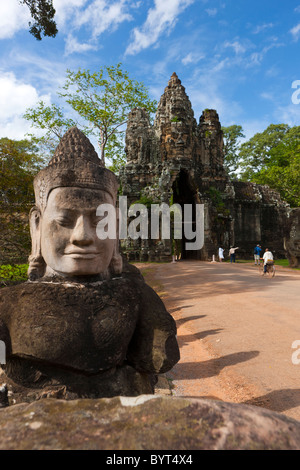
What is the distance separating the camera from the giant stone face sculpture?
6.17 ft

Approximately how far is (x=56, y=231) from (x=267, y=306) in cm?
621

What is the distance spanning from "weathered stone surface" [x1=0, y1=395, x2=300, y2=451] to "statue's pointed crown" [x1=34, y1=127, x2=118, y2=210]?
147cm

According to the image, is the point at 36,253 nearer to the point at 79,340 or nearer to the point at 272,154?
the point at 79,340

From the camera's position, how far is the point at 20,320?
1.91 metres

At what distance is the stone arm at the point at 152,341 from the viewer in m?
2.12

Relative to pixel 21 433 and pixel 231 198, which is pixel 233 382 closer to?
pixel 21 433

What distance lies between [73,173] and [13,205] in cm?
545

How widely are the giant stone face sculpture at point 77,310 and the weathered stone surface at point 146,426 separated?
0.72 meters

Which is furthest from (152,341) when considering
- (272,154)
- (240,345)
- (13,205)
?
(272,154)

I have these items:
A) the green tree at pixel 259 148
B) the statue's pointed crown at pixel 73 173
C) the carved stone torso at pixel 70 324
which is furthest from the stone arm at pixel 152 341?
the green tree at pixel 259 148

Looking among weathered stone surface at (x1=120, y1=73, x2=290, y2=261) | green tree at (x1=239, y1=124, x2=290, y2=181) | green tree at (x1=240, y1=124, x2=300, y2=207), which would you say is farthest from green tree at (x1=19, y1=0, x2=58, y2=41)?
green tree at (x1=239, y1=124, x2=290, y2=181)

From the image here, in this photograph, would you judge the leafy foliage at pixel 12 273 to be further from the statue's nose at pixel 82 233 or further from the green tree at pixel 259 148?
the green tree at pixel 259 148

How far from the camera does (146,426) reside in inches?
39.4

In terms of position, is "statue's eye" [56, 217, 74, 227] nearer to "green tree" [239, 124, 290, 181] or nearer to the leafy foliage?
the leafy foliage
